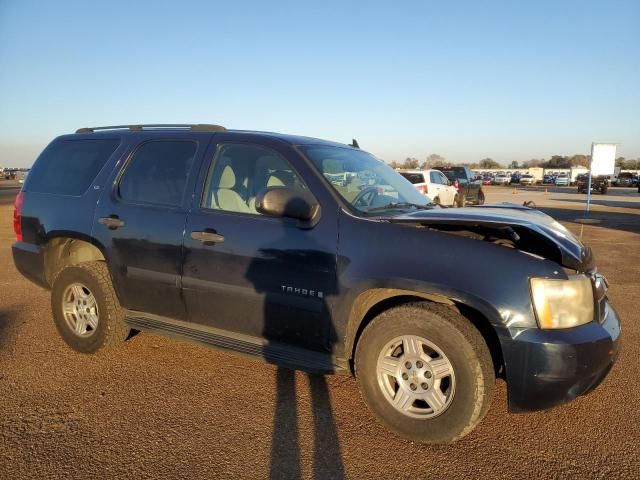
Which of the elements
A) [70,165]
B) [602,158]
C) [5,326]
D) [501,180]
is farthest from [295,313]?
[501,180]

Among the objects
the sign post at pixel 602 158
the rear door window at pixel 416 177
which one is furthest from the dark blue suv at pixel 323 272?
the sign post at pixel 602 158

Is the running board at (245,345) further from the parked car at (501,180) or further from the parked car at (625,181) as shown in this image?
the parked car at (501,180)

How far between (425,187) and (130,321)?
12890 mm

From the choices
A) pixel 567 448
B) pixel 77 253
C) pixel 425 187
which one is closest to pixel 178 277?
pixel 77 253

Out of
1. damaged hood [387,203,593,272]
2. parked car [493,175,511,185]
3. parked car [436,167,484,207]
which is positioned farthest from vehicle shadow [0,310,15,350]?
parked car [493,175,511,185]

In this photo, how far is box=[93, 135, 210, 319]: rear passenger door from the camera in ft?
12.3

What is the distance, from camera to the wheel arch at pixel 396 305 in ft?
9.73

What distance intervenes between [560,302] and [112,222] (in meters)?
3.33

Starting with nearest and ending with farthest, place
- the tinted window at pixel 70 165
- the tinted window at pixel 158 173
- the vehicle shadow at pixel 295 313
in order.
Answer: the vehicle shadow at pixel 295 313
the tinted window at pixel 158 173
the tinted window at pixel 70 165

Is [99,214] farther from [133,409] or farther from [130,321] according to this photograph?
[133,409]

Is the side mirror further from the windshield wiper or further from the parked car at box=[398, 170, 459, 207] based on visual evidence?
the parked car at box=[398, 170, 459, 207]

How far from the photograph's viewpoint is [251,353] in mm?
3404

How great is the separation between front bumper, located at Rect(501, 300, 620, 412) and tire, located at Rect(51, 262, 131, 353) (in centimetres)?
311

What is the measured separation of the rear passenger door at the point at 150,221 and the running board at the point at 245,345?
0.09 m
